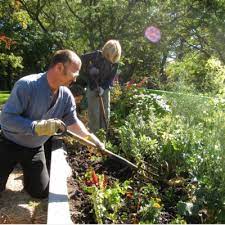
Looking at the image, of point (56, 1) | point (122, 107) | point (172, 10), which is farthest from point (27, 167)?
point (56, 1)

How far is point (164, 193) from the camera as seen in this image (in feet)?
12.8

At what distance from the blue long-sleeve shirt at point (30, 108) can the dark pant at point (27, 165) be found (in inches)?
2.6

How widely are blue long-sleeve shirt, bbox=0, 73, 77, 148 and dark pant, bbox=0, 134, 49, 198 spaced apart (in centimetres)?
6

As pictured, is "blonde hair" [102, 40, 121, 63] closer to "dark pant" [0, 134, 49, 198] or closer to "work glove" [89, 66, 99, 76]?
"work glove" [89, 66, 99, 76]

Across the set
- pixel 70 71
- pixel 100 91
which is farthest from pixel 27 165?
pixel 100 91

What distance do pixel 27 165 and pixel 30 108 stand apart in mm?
633

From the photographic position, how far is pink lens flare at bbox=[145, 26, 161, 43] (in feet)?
49.3

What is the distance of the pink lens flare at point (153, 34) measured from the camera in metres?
15.0

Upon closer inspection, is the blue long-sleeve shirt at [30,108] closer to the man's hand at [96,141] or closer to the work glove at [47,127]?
the work glove at [47,127]

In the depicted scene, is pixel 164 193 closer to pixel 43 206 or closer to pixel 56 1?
pixel 43 206

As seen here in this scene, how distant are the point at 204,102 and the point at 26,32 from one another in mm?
15099

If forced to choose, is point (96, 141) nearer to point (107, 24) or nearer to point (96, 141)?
point (96, 141)

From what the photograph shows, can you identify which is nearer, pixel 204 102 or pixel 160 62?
pixel 204 102

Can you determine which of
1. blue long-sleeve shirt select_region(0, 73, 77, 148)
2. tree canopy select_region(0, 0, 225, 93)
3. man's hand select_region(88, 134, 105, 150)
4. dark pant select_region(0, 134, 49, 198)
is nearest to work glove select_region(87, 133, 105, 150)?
man's hand select_region(88, 134, 105, 150)
